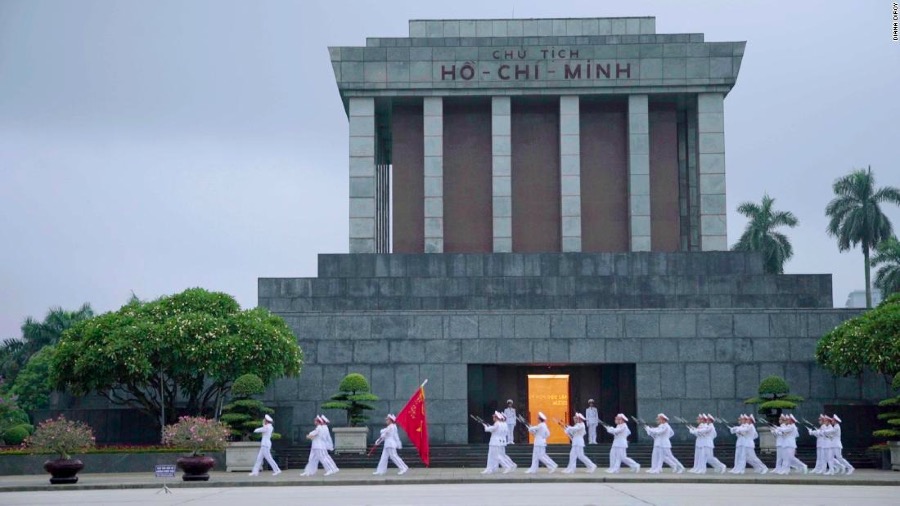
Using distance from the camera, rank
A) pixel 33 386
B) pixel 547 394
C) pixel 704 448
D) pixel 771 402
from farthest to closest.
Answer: pixel 33 386 < pixel 547 394 < pixel 771 402 < pixel 704 448

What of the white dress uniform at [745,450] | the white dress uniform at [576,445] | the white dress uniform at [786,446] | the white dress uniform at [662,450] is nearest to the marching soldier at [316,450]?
the white dress uniform at [576,445]

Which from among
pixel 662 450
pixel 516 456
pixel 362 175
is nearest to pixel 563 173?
pixel 362 175

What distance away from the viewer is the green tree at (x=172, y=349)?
36125 mm

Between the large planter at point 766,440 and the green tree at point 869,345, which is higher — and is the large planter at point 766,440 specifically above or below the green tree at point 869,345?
below

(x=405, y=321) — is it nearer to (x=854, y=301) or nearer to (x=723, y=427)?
(x=723, y=427)

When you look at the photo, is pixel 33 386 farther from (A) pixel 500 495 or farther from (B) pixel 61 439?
(A) pixel 500 495

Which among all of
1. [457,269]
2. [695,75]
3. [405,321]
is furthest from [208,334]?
[695,75]

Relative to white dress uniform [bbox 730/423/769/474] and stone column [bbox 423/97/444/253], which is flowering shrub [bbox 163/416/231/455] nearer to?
stone column [bbox 423/97/444/253]

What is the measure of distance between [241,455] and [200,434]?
1682mm

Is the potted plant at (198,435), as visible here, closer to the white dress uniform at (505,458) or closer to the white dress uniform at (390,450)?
the white dress uniform at (390,450)

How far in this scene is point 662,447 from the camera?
33625 millimetres

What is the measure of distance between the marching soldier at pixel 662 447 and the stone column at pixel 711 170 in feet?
41.7

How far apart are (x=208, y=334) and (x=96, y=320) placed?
12.3ft

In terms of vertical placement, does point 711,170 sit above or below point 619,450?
above
